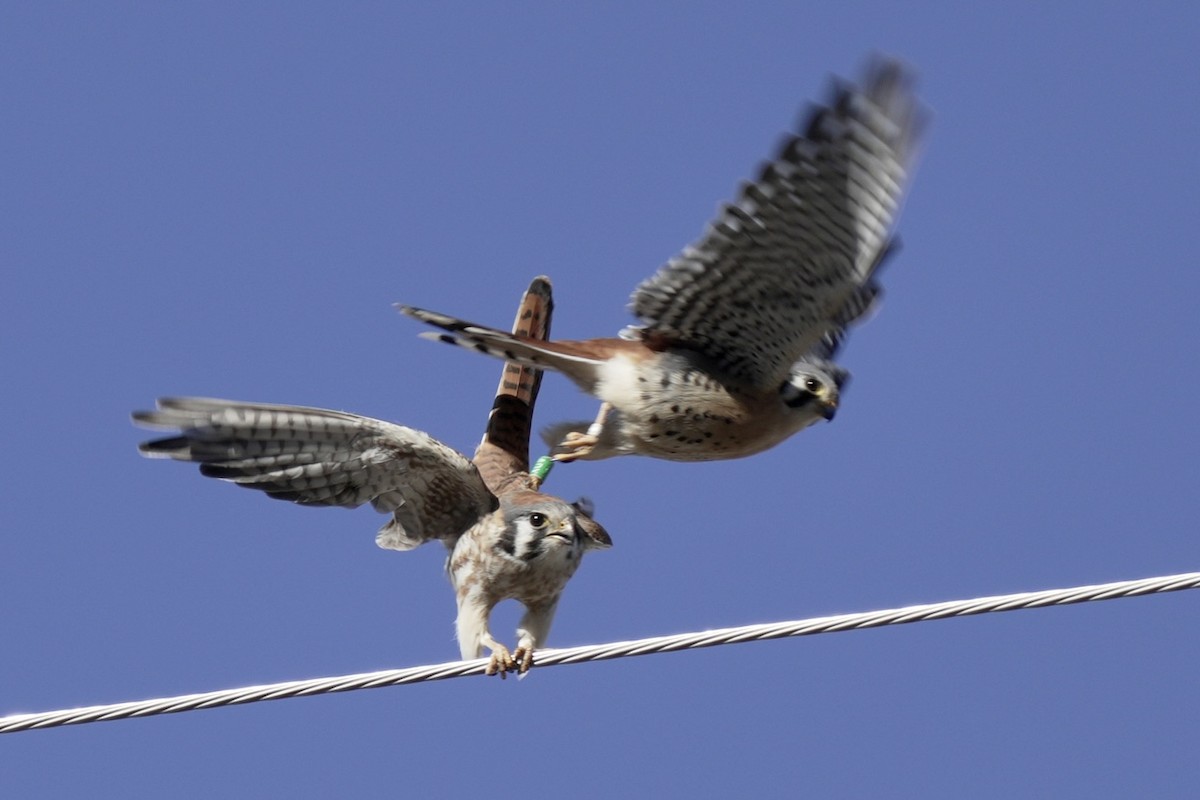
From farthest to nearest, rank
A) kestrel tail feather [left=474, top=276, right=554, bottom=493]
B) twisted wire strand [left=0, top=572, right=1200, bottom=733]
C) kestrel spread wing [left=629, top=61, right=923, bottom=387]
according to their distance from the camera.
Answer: kestrel tail feather [left=474, top=276, right=554, bottom=493] < kestrel spread wing [left=629, top=61, right=923, bottom=387] < twisted wire strand [left=0, top=572, right=1200, bottom=733]

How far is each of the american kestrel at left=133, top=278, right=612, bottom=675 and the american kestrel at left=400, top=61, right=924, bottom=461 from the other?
0.43 m

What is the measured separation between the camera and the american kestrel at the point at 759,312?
243 inches

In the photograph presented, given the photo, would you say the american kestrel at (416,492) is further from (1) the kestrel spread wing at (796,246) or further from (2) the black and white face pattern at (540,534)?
(1) the kestrel spread wing at (796,246)

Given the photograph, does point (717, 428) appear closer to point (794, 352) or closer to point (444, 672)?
point (794, 352)

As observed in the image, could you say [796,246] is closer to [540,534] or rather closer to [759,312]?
[759,312]

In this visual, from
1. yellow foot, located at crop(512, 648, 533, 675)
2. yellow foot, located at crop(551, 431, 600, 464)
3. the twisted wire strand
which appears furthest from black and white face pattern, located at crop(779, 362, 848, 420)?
the twisted wire strand

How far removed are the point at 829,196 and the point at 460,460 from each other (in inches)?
61.9

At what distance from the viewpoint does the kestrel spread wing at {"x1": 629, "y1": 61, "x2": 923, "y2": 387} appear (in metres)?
6.15

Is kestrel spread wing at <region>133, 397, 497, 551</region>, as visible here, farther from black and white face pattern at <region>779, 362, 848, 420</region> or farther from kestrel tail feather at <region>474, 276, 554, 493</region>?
black and white face pattern at <region>779, 362, 848, 420</region>

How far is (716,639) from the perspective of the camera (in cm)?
478

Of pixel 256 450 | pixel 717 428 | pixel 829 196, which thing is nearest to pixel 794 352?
pixel 717 428

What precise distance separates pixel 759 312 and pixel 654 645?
2.20 metres

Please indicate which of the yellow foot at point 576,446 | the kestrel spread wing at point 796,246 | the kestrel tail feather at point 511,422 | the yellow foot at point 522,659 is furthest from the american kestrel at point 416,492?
the kestrel spread wing at point 796,246

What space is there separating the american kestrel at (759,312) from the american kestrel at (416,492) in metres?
0.43
